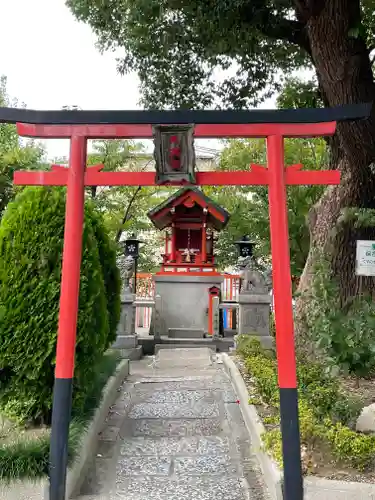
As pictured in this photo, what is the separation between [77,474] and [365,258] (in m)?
6.53

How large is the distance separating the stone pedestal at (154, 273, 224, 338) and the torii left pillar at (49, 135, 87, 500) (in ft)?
36.7

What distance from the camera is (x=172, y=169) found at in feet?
13.5

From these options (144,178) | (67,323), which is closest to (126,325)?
(67,323)

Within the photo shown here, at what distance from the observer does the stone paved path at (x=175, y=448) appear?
4.04 meters

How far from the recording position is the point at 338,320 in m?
5.63

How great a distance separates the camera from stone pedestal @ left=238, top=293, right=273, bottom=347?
1159 centimetres

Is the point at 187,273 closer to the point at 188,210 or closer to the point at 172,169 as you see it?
the point at 188,210

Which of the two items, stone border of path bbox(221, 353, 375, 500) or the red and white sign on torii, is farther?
the red and white sign on torii

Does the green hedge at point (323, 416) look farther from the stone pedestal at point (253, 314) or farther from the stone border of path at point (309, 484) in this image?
the stone pedestal at point (253, 314)

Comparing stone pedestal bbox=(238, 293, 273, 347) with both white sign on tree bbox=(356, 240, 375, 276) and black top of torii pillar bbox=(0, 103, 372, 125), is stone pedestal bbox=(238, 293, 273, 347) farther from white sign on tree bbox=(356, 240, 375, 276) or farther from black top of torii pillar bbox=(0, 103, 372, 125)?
black top of torii pillar bbox=(0, 103, 372, 125)

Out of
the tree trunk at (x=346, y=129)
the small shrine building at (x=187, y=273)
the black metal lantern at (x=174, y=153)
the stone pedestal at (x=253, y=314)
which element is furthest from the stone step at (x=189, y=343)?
the black metal lantern at (x=174, y=153)

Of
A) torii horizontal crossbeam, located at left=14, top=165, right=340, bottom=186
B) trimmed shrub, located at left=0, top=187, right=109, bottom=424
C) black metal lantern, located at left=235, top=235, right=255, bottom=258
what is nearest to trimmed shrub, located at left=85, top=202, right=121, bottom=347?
trimmed shrub, located at left=0, top=187, right=109, bottom=424

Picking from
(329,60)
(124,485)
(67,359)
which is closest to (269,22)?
(329,60)

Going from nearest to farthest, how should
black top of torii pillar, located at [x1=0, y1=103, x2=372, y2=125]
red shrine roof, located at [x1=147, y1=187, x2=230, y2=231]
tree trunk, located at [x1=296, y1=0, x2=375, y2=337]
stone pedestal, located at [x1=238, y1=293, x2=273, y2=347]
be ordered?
black top of torii pillar, located at [x1=0, y1=103, x2=372, y2=125] → tree trunk, located at [x1=296, y1=0, x2=375, y2=337] → stone pedestal, located at [x1=238, y1=293, x2=273, y2=347] → red shrine roof, located at [x1=147, y1=187, x2=230, y2=231]
